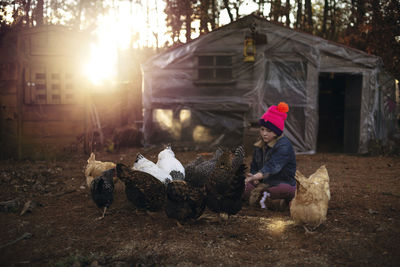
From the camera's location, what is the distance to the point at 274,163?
4.09 metres

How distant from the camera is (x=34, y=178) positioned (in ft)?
21.2

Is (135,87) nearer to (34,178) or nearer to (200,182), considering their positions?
(34,178)

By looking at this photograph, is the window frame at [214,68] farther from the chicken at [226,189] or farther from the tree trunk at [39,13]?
the tree trunk at [39,13]

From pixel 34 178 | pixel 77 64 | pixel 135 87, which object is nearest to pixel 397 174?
pixel 34 178

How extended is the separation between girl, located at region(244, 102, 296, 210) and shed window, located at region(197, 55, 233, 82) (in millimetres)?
5929

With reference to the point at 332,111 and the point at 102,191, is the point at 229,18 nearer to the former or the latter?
the point at 332,111

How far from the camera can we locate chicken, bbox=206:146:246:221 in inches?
139

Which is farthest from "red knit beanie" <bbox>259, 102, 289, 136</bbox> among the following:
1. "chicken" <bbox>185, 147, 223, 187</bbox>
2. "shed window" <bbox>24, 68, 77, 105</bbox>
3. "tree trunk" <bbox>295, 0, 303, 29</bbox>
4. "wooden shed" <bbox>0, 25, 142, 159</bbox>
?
"tree trunk" <bbox>295, 0, 303, 29</bbox>

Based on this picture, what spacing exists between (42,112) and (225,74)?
5763 mm

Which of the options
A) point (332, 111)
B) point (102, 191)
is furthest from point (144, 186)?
point (332, 111)

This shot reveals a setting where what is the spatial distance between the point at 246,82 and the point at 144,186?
23.3ft

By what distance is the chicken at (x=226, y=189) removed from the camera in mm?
3533

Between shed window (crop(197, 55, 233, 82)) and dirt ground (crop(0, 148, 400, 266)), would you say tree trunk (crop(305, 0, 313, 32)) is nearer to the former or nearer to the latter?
shed window (crop(197, 55, 233, 82))

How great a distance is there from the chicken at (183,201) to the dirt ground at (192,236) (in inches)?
7.3
